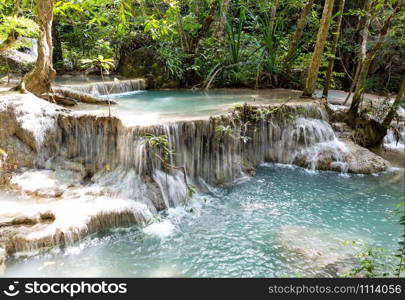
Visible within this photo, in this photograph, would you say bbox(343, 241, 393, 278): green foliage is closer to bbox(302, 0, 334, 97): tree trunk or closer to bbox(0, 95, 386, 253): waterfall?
bbox(0, 95, 386, 253): waterfall

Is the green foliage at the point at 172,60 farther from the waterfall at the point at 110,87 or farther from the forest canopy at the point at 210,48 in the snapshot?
the waterfall at the point at 110,87

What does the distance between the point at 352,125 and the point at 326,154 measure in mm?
1608

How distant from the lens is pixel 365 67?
8211mm

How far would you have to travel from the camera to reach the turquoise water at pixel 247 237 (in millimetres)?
4250

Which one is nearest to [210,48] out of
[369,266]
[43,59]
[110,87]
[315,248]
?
[110,87]

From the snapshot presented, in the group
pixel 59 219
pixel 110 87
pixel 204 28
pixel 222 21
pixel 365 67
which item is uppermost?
pixel 222 21

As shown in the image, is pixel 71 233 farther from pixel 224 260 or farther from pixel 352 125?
pixel 352 125

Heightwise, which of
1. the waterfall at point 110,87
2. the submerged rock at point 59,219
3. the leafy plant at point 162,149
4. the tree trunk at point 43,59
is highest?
the tree trunk at point 43,59

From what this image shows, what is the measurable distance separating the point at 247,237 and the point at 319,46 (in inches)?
229

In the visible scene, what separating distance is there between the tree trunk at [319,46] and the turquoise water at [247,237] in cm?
333

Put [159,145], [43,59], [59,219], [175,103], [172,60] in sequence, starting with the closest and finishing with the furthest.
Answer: [59,219] < [159,145] < [43,59] < [175,103] < [172,60]

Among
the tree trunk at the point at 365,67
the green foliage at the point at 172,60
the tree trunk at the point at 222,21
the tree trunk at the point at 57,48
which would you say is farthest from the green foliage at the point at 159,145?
the tree trunk at the point at 57,48

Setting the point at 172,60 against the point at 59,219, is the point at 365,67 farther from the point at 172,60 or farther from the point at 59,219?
the point at 59,219

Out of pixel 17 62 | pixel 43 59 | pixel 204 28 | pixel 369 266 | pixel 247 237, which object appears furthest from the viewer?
pixel 204 28
